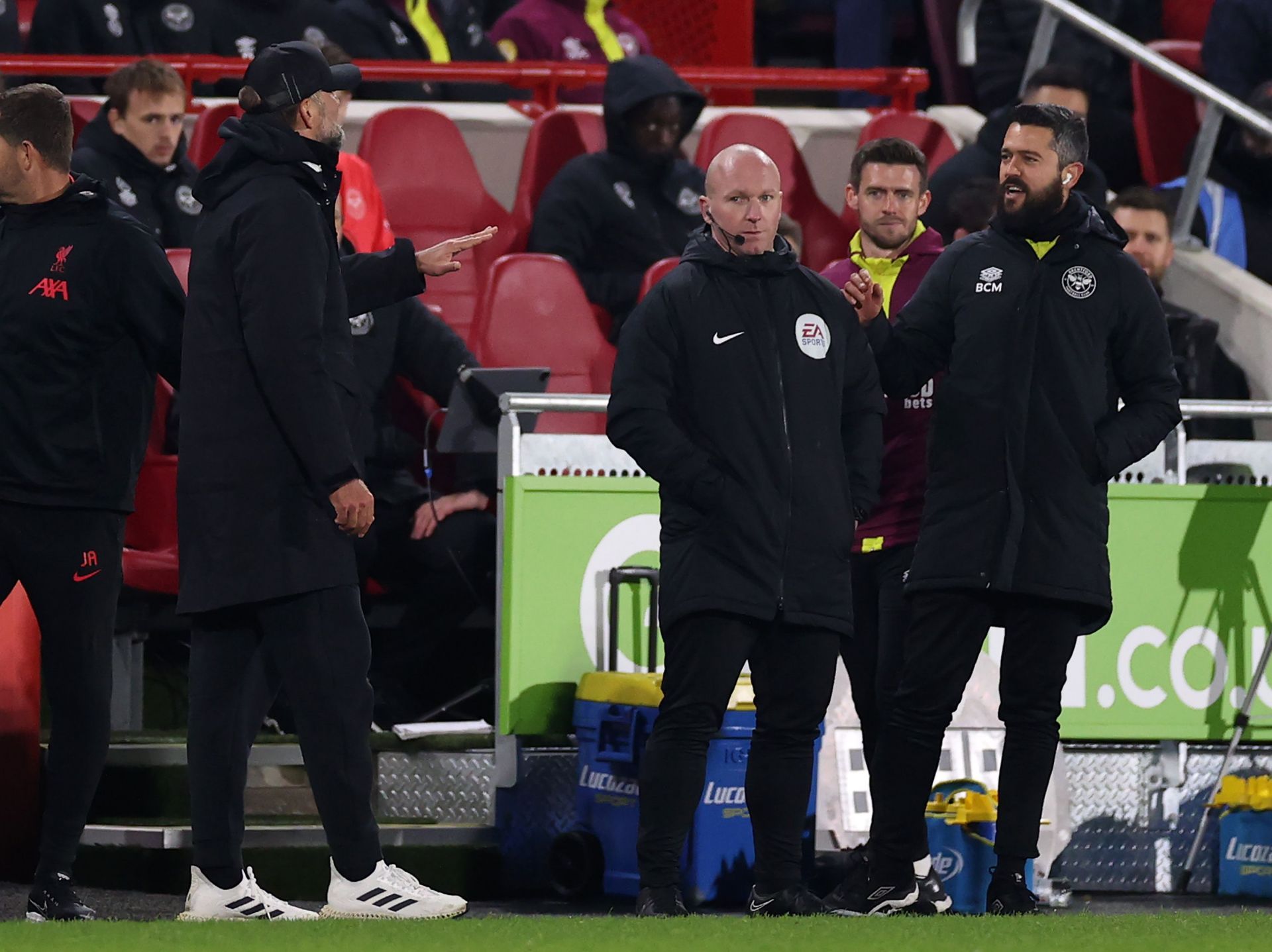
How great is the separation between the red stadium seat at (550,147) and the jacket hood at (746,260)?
4.13 m

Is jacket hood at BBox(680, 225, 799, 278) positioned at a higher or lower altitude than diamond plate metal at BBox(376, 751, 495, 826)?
higher

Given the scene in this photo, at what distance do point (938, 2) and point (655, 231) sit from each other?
9.89ft

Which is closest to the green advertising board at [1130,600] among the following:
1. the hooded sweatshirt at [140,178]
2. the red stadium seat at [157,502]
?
the red stadium seat at [157,502]

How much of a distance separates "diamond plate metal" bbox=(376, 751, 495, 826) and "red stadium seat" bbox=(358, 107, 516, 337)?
9.95ft

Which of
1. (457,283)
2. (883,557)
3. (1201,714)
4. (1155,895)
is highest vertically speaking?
(457,283)

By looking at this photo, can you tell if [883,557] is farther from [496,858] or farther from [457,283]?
[457,283]

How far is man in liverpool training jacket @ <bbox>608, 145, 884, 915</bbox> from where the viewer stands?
5.21 m

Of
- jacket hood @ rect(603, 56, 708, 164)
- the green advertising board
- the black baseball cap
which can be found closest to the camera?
the black baseball cap

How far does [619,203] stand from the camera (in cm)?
898

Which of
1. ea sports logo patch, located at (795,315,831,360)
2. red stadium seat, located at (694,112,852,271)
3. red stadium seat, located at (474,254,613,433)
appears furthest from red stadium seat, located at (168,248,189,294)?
red stadium seat, located at (694,112,852,271)

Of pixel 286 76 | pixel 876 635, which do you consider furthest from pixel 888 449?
pixel 286 76

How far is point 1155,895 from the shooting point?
22.6 ft

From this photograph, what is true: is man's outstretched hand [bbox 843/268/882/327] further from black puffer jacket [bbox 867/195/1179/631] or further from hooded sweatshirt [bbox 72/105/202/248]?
hooded sweatshirt [bbox 72/105/202/248]

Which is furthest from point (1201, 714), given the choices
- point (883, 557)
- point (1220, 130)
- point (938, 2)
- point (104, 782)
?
point (938, 2)
